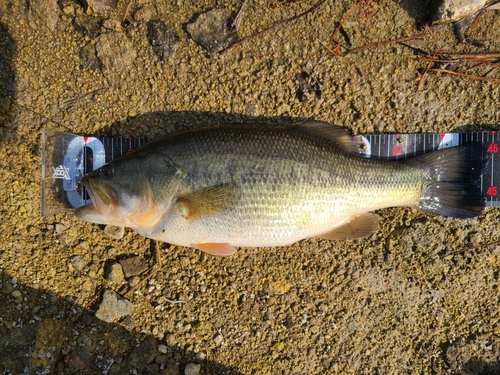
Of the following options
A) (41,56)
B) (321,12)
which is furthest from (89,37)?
(321,12)

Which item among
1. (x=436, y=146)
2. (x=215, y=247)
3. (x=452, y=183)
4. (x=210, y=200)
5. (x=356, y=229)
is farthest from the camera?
(x=436, y=146)

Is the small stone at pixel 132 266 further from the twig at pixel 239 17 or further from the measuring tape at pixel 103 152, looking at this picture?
the twig at pixel 239 17

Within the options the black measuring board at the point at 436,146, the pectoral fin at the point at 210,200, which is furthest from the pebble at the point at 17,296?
the black measuring board at the point at 436,146

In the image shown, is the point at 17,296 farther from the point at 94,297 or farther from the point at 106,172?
the point at 106,172

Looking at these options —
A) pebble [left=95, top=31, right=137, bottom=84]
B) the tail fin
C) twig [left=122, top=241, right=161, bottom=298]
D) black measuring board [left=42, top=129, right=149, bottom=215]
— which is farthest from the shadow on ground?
the tail fin

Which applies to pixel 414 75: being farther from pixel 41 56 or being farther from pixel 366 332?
pixel 41 56

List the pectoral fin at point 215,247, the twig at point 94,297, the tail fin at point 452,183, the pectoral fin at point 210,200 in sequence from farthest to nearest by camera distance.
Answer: the twig at point 94,297 < the tail fin at point 452,183 < the pectoral fin at point 215,247 < the pectoral fin at point 210,200

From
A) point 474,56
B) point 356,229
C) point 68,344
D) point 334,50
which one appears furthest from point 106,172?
point 474,56
